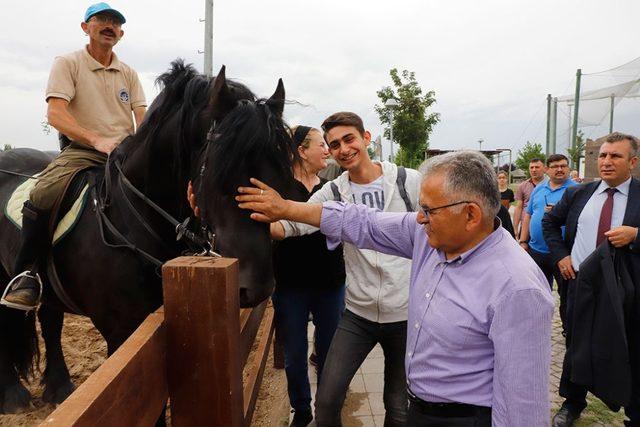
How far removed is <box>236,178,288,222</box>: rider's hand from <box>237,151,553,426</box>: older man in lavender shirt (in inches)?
24.9

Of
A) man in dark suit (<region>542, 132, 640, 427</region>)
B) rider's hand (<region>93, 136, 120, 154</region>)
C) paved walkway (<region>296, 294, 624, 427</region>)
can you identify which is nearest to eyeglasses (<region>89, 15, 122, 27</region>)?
rider's hand (<region>93, 136, 120, 154</region>)

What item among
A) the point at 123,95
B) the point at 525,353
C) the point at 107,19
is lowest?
the point at 525,353

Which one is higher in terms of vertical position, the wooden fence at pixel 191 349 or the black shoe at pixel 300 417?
the wooden fence at pixel 191 349

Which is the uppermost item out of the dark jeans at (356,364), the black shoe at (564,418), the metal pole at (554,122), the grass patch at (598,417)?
the metal pole at (554,122)

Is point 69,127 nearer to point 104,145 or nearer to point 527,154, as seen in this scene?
point 104,145

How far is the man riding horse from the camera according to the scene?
260 centimetres

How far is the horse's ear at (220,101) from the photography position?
2031mm

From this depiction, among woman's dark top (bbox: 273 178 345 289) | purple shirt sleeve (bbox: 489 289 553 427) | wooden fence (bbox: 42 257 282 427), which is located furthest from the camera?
woman's dark top (bbox: 273 178 345 289)

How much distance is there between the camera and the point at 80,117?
119 inches

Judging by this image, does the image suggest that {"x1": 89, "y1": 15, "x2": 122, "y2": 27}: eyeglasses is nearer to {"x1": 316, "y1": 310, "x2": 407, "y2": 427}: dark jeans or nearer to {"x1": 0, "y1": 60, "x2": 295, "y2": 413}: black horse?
{"x1": 0, "y1": 60, "x2": 295, "y2": 413}: black horse

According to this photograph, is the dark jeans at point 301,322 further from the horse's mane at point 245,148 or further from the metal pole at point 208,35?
the metal pole at point 208,35

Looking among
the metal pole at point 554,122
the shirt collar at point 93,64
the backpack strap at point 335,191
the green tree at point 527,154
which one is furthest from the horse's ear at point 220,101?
the green tree at point 527,154

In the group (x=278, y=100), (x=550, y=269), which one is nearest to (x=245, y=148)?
(x=278, y=100)

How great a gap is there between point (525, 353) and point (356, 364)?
4.28 ft
